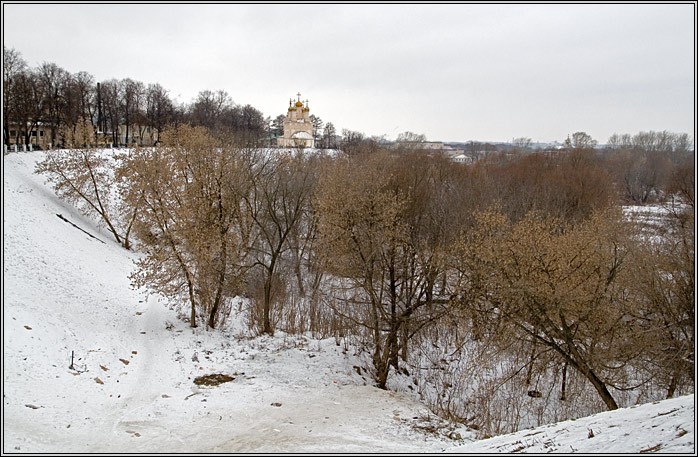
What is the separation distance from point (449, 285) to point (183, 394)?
36.3 feet

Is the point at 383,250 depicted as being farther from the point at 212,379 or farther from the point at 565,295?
Answer: the point at 212,379

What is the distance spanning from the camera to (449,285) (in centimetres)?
1927

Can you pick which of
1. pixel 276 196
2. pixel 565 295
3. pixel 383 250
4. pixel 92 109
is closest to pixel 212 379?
pixel 383 250

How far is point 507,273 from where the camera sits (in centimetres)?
1419

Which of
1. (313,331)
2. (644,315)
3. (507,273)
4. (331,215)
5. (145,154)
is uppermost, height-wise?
(145,154)

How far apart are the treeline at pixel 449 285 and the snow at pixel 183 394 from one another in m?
1.60

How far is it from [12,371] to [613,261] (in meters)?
17.5

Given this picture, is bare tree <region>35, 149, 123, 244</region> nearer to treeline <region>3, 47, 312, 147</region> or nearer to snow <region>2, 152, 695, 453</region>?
treeline <region>3, 47, 312, 147</region>

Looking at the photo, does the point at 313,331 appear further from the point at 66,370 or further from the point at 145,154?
the point at 145,154

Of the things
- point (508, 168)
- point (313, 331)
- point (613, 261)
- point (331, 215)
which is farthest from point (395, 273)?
point (508, 168)

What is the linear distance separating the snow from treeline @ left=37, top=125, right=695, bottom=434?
1.60m

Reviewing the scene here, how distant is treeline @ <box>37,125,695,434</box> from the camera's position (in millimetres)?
13297

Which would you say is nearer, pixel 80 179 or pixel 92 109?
pixel 80 179

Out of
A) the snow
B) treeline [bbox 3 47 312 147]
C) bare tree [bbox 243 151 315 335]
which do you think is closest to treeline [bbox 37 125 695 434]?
bare tree [bbox 243 151 315 335]
